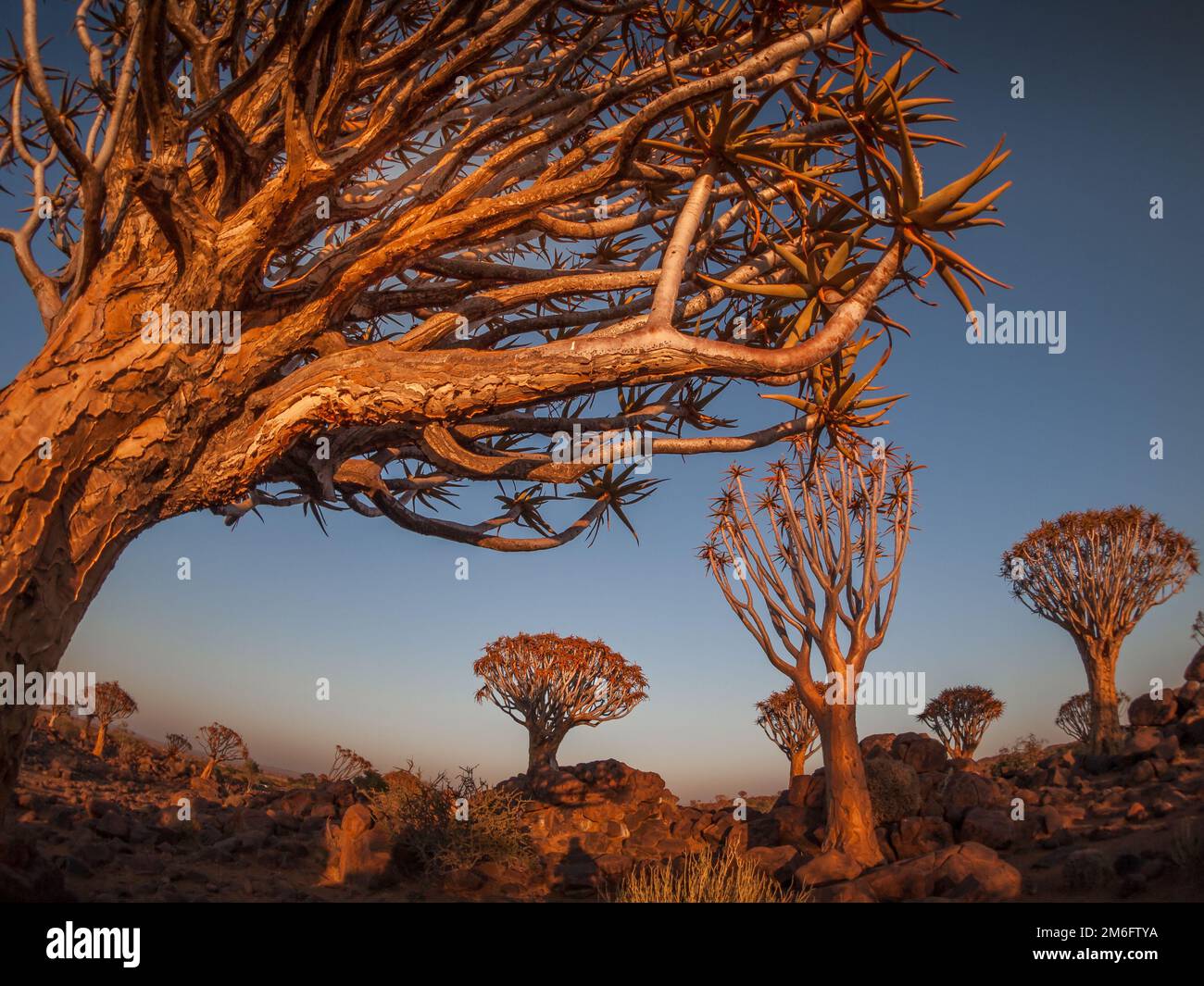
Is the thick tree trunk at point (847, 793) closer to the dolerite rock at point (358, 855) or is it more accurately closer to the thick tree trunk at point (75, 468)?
the dolerite rock at point (358, 855)

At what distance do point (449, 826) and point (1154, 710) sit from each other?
16.1 metres

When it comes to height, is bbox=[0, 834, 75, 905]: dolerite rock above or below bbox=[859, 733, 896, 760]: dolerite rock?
above

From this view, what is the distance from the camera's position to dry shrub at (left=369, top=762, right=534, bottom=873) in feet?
32.3

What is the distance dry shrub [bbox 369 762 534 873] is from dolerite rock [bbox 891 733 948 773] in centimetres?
705

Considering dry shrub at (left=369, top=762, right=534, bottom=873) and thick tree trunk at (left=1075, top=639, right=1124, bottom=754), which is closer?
dry shrub at (left=369, top=762, right=534, bottom=873)

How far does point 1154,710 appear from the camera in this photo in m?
17.4

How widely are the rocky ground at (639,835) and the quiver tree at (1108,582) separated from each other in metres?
1.70

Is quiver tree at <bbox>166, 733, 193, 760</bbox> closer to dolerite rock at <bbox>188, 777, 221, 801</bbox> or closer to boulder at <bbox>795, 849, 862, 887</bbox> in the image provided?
dolerite rock at <bbox>188, 777, 221, 801</bbox>

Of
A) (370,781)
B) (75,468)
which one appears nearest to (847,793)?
(370,781)

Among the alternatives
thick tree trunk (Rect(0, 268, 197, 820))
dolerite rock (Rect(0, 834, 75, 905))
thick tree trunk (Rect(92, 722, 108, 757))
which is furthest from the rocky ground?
thick tree trunk (Rect(0, 268, 197, 820))

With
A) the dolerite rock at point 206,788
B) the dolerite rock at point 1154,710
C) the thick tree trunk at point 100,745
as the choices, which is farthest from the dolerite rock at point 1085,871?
the thick tree trunk at point 100,745
